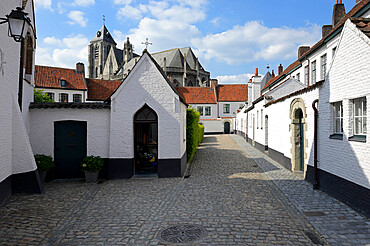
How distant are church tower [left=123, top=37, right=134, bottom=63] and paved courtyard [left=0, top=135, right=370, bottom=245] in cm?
6219

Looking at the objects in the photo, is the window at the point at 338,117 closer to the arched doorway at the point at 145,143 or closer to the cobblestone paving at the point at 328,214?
the cobblestone paving at the point at 328,214

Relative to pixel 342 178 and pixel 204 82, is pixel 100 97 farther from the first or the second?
pixel 342 178

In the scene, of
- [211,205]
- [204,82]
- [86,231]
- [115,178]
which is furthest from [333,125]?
[204,82]

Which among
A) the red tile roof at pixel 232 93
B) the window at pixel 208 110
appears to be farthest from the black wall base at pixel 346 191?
the red tile roof at pixel 232 93

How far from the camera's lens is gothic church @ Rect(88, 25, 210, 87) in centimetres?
5631

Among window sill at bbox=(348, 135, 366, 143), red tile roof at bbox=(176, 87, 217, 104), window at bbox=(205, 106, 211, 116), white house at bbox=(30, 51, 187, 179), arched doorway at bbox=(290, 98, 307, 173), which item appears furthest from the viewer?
red tile roof at bbox=(176, 87, 217, 104)

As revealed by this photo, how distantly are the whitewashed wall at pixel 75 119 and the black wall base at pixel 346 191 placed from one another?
8.10 meters

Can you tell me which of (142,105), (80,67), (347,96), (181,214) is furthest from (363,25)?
(80,67)

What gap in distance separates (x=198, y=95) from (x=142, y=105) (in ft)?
126

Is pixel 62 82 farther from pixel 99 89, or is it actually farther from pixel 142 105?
pixel 142 105

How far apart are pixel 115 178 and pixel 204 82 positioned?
2016 inches

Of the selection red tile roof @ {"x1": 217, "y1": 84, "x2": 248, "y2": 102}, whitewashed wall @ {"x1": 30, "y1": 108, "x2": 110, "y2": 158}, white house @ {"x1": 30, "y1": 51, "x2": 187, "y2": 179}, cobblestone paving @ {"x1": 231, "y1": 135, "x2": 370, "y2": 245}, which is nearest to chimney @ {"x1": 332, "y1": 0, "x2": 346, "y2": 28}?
cobblestone paving @ {"x1": 231, "y1": 135, "x2": 370, "y2": 245}

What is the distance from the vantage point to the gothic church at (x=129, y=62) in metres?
56.3

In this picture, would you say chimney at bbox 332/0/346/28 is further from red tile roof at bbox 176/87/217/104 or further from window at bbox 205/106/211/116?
window at bbox 205/106/211/116
